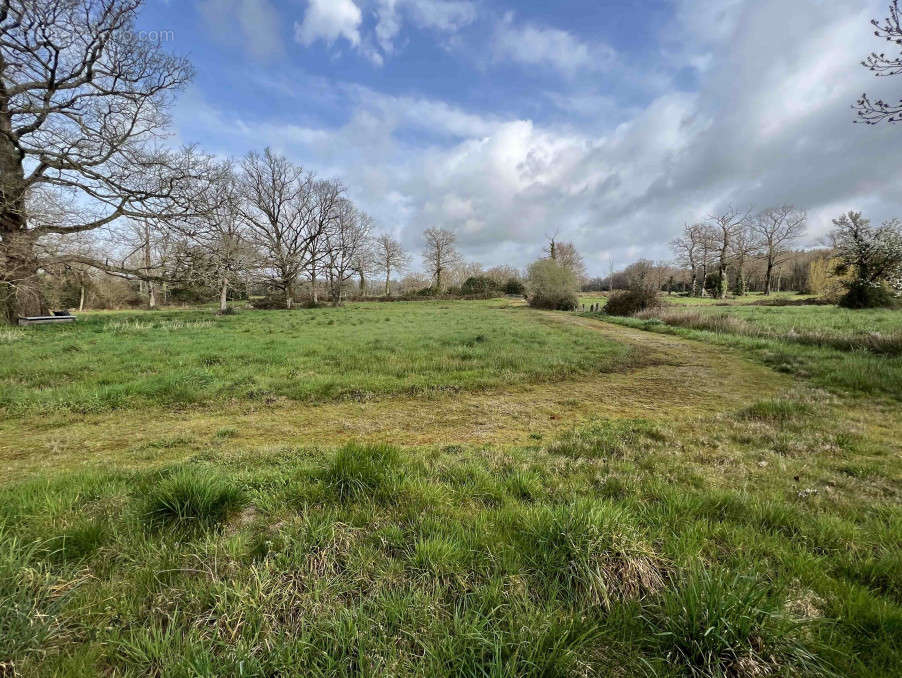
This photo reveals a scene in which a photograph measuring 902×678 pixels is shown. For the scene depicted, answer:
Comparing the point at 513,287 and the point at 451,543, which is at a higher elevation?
the point at 513,287

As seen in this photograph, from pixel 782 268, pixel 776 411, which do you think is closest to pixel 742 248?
pixel 782 268

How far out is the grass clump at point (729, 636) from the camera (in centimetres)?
147

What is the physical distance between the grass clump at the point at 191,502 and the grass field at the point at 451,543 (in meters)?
0.01

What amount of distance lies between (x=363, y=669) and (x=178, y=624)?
3.34 feet

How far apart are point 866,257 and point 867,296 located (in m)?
2.69

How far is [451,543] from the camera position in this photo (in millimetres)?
2227

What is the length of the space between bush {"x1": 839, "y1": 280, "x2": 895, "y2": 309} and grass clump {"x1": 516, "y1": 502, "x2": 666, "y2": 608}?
110 feet

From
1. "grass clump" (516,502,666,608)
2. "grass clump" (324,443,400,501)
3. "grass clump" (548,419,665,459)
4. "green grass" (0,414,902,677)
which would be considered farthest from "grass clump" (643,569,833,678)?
"grass clump" (548,419,665,459)

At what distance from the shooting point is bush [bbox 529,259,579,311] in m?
34.6

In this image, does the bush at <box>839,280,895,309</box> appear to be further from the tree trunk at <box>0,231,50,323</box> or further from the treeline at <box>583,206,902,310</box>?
the tree trunk at <box>0,231,50,323</box>

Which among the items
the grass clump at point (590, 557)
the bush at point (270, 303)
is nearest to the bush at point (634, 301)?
the grass clump at point (590, 557)

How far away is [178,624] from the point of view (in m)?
1.68

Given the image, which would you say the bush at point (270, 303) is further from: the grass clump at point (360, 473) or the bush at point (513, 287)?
the grass clump at point (360, 473)

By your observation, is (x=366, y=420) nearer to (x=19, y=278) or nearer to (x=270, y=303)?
(x=19, y=278)
